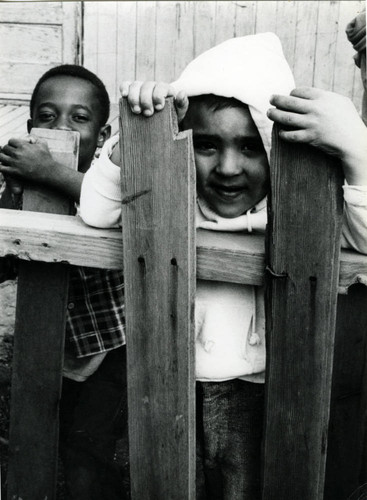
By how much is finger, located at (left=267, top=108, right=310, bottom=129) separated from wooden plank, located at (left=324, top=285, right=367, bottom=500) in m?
0.43

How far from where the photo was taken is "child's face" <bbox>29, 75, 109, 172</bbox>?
2498 mm

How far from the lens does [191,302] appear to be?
1.38 metres

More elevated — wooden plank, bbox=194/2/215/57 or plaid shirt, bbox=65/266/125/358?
wooden plank, bbox=194/2/215/57

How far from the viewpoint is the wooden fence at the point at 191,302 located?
4.27ft

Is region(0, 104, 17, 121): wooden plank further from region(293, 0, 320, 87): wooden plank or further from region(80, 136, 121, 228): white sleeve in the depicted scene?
region(80, 136, 121, 228): white sleeve

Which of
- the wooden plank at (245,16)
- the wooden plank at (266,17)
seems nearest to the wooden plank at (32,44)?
the wooden plank at (245,16)

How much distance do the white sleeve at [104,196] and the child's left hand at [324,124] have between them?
1.48 feet

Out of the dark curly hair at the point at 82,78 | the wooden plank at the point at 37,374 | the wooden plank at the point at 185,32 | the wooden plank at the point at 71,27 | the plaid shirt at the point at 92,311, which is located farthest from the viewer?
the wooden plank at the point at 71,27

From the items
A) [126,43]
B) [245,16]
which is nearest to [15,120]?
[126,43]

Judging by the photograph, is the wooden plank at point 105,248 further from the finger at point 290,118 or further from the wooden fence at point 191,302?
the finger at point 290,118

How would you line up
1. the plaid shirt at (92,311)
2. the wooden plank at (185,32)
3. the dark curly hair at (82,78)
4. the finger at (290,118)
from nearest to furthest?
the finger at (290,118) < the plaid shirt at (92,311) < the dark curly hair at (82,78) < the wooden plank at (185,32)

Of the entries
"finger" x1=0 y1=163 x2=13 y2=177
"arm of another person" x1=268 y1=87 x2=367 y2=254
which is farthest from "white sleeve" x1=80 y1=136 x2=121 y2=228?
"arm of another person" x1=268 y1=87 x2=367 y2=254

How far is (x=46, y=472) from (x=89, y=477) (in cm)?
49

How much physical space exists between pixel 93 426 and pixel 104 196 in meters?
0.97
